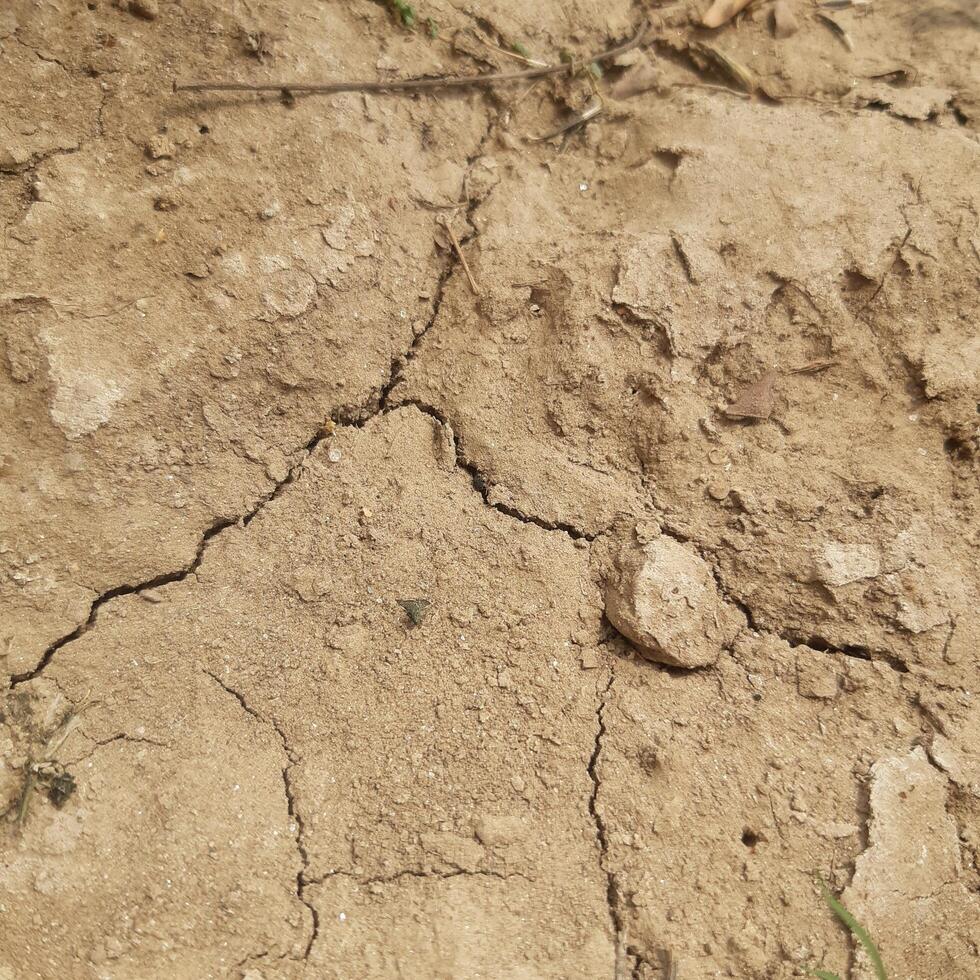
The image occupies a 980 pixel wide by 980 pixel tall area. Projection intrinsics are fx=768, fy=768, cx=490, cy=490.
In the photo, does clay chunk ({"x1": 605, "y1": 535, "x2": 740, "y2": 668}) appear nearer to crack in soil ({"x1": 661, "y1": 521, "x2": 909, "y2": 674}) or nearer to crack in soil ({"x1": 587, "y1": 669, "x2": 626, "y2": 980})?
crack in soil ({"x1": 661, "y1": 521, "x2": 909, "y2": 674})

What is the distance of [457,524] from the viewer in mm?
2131

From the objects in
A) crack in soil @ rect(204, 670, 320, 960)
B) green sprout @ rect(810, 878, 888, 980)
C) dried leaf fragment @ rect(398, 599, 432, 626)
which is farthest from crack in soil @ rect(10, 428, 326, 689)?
green sprout @ rect(810, 878, 888, 980)

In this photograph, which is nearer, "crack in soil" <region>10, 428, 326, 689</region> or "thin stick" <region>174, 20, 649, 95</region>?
"crack in soil" <region>10, 428, 326, 689</region>

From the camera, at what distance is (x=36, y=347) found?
1946mm

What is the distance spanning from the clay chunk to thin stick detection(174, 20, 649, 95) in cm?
155

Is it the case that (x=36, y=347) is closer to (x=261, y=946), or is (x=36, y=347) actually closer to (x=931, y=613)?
(x=261, y=946)

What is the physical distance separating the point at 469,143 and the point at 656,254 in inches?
28.4

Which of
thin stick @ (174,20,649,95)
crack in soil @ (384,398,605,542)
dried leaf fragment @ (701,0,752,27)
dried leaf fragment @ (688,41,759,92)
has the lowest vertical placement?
crack in soil @ (384,398,605,542)

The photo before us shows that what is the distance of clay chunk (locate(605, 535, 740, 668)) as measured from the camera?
200 cm

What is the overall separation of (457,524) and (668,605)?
61 centimetres

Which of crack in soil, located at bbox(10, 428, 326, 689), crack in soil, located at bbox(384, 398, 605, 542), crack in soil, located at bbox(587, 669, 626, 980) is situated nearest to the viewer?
crack in soil, located at bbox(587, 669, 626, 980)

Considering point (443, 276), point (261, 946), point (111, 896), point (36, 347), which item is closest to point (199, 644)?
point (111, 896)

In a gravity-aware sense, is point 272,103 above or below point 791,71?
below

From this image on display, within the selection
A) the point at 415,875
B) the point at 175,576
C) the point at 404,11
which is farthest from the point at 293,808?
the point at 404,11
